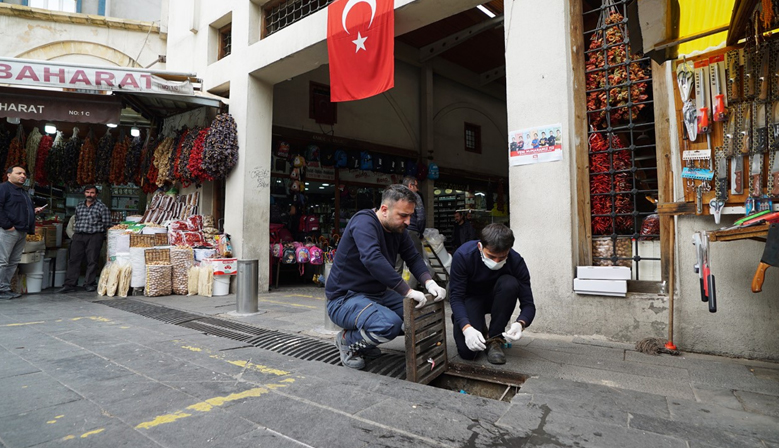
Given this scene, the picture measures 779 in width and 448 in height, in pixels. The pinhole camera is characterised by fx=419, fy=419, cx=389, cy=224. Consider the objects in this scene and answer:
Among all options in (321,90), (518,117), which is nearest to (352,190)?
(321,90)

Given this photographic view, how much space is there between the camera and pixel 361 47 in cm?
597

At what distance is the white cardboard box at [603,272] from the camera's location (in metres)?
4.11

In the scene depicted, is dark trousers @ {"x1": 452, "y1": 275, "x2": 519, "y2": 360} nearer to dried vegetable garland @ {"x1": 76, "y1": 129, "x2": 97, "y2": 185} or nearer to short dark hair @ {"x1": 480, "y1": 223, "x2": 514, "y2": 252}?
short dark hair @ {"x1": 480, "y1": 223, "x2": 514, "y2": 252}

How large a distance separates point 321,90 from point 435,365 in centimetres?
934

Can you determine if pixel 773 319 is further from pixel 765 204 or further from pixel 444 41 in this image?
pixel 444 41

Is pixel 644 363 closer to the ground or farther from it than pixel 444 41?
closer to the ground

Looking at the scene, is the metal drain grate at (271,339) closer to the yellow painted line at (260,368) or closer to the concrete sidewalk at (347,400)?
the concrete sidewalk at (347,400)

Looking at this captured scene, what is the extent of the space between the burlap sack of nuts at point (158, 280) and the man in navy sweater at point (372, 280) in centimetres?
506

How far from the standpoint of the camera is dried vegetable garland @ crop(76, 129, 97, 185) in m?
9.30

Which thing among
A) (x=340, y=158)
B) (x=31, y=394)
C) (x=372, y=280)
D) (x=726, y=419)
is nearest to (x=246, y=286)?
(x=372, y=280)

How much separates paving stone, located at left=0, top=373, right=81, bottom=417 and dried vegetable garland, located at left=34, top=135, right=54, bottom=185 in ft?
27.1

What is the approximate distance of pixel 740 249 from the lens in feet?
11.8

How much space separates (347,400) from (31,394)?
2.06 m

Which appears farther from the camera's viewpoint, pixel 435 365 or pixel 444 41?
pixel 444 41
